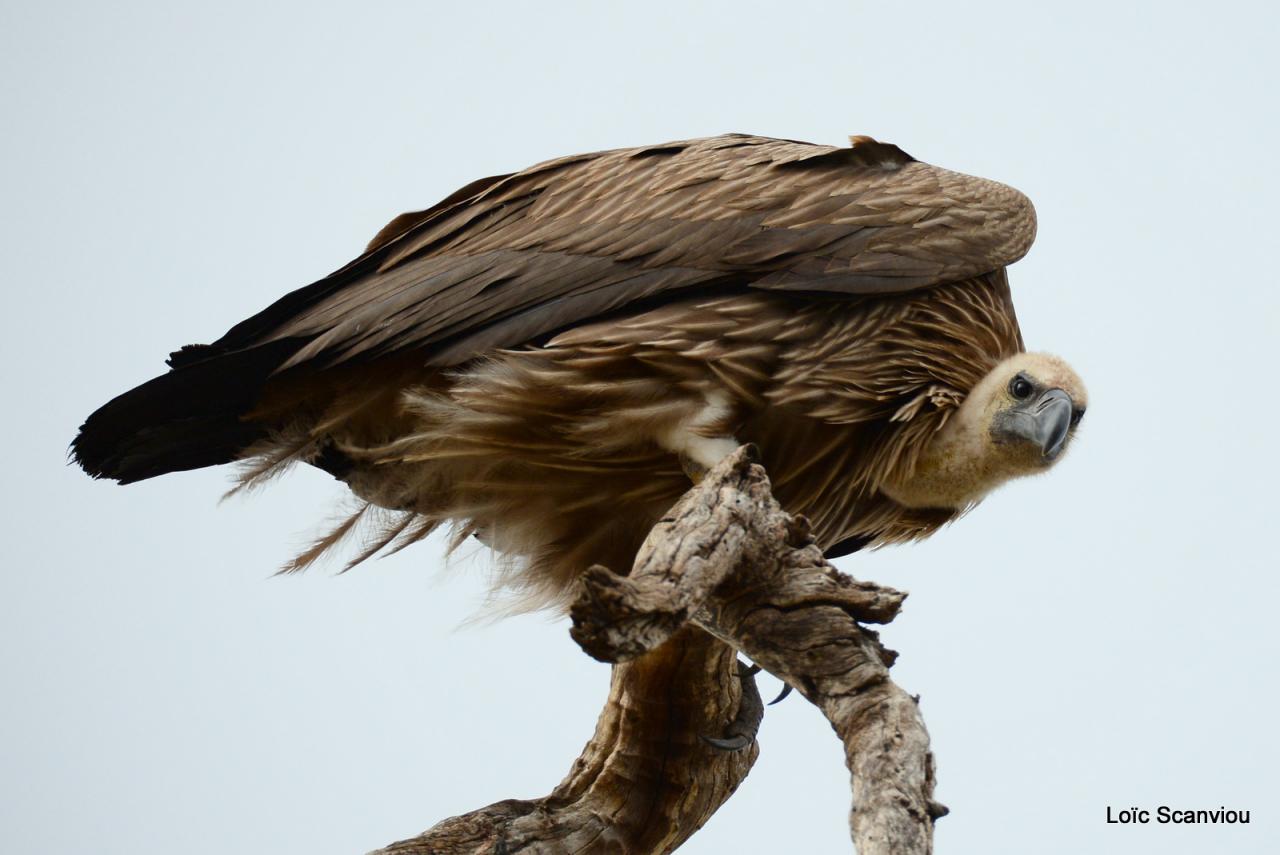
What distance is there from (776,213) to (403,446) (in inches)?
48.4

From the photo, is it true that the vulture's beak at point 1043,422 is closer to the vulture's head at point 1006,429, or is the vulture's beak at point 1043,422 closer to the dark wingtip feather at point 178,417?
the vulture's head at point 1006,429

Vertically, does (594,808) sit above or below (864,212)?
below

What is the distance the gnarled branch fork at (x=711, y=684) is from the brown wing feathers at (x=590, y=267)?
93 cm

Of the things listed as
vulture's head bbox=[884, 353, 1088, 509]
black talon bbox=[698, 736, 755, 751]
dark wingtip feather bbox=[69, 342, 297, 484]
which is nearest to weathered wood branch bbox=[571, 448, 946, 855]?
black talon bbox=[698, 736, 755, 751]

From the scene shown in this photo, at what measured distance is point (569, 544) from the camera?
4277 mm

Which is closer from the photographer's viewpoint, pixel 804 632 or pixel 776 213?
pixel 804 632

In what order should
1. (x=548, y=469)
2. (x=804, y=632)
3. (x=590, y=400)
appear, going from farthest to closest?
(x=548, y=469)
(x=590, y=400)
(x=804, y=632)

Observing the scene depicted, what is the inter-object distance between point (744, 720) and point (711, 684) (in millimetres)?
194

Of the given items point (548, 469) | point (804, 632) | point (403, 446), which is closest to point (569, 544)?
point (548, 469)

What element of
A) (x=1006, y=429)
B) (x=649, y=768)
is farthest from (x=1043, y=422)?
(x=649, y=768)

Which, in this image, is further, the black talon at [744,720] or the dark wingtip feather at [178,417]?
the black talon at [744,720]

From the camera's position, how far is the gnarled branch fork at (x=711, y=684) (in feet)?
9.16

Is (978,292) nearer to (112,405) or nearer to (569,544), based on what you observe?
(569,544)

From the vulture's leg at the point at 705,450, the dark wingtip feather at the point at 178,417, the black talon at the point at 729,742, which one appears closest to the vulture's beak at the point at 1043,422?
the vulture's leg at the point at 705,450
